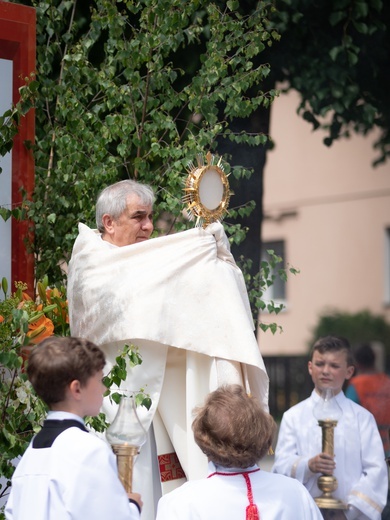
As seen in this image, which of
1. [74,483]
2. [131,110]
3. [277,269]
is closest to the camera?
[74,483]

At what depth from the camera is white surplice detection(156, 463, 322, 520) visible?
10.9 feet

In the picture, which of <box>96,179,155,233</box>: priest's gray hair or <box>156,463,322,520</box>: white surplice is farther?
<box>96,179,155,233</box>: priest's gray hair

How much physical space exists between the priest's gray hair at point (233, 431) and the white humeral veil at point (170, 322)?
92cm

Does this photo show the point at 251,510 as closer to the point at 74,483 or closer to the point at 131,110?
the point at 74,483

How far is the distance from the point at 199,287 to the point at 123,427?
102cm

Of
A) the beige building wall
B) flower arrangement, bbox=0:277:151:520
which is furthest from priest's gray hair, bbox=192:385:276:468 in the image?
the beige building wall

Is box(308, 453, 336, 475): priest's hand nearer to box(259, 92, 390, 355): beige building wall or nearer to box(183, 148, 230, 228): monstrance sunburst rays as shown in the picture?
box(259, 92, 390, 355): beige building wall

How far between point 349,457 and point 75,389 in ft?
11.7

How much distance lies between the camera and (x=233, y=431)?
130 inches

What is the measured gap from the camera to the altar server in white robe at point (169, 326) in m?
4.33

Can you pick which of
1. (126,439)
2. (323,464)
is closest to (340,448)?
(323,464)

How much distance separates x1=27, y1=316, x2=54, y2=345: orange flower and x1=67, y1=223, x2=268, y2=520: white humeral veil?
15 cm

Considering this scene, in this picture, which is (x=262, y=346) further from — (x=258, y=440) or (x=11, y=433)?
(x=258, y=440)

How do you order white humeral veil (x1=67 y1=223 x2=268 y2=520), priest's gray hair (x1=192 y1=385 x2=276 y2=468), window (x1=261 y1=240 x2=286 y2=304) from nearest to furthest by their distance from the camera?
priest's gray hair (x1=192 y1=385 x2=276 y2=468), white humeral veil (x1=67 y1=223 x2=268 y2=520), window (x1=261 y1=240 x2=286 y2=304)
